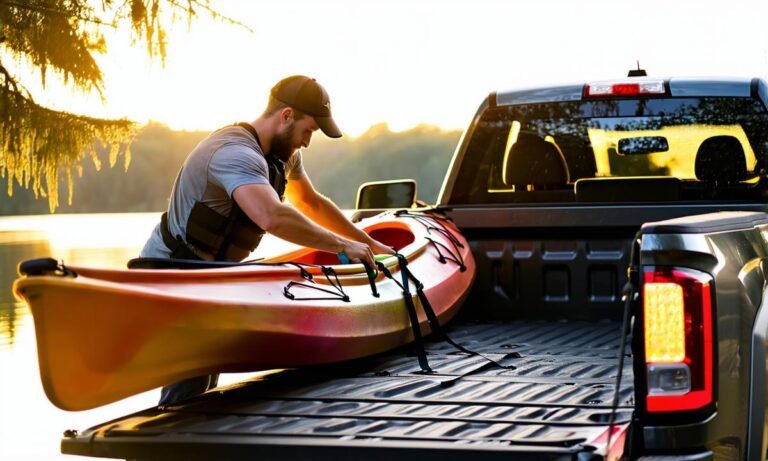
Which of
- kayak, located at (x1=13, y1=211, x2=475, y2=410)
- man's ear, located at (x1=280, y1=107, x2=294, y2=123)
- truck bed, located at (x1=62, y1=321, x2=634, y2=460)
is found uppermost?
man's ear, located at (x1=280, y1=107, x2=294, y2=123)

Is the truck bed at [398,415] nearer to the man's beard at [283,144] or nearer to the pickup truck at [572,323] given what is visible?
the pickup truck at [572,323]

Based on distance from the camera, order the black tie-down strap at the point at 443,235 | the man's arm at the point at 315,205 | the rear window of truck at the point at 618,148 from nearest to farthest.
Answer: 1. the black tie-down strap at the point at 443,235
2. the rear window of truck at the point at 618,148
3. the man's arm at the point at 315,205

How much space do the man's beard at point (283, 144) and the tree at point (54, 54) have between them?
25.7 ft

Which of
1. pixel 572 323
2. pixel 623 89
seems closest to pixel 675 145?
pixel 623 89

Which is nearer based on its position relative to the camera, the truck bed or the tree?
the truck bed

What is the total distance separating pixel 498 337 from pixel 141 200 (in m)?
98.6

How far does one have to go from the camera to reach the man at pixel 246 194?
5562 mm

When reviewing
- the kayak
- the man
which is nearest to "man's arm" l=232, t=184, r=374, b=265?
the man

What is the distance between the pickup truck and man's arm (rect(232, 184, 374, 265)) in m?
0.53

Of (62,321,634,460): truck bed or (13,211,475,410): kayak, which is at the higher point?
(13,211,475,410): kayak

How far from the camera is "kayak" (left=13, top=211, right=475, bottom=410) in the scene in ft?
12.8

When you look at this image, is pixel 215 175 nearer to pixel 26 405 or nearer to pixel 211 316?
pixel 211 316

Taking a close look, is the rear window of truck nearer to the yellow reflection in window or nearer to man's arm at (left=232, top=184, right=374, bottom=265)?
the yellow reflection in window

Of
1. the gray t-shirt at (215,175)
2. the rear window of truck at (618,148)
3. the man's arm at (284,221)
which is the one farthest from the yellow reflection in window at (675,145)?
the gray t-shirt at (215,175)
